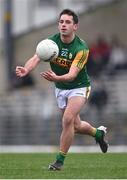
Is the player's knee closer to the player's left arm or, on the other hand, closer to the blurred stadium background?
the player's left arm

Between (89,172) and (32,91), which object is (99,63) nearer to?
A: (32,91)

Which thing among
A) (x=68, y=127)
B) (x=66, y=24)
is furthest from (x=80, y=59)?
(x=68, y=127)

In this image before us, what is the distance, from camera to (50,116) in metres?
26.2

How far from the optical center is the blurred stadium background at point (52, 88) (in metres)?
26.0

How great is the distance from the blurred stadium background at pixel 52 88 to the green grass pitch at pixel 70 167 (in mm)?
7928

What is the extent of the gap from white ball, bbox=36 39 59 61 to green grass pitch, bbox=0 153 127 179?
1.57m

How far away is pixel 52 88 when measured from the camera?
2798cm

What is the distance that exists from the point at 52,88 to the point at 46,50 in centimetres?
1406

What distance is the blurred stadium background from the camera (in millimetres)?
26031

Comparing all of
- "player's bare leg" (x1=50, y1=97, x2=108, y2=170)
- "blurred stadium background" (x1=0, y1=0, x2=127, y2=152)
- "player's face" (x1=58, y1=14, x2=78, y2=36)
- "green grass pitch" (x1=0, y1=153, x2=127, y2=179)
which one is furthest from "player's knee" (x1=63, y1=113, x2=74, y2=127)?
"blurred stadium background" (x1=0, y1=0, x2=127, y2=152)

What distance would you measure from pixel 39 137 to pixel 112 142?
1932 mm

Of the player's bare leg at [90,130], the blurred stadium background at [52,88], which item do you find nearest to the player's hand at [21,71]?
the player's bare leg at [90,130]

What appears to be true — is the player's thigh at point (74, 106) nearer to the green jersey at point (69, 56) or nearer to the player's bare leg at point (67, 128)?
the player's bare leg at point (67, 128)

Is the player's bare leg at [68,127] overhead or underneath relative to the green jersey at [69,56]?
underneath
